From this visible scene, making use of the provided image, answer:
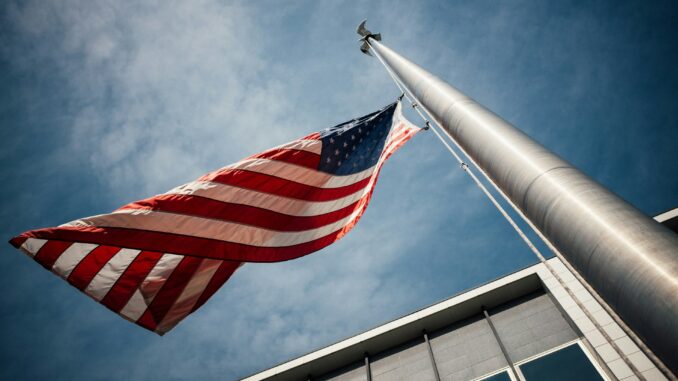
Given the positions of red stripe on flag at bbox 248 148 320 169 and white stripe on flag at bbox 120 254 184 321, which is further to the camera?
red stripe on flag at bbox 248 148 320 169

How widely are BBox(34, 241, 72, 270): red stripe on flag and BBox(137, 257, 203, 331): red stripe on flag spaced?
1498 millimetres

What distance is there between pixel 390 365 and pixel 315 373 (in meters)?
2.95

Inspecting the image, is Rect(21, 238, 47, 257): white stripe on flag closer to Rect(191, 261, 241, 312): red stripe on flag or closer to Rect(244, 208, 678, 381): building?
Rect(191, 261, 241, 312): red stripe on flag

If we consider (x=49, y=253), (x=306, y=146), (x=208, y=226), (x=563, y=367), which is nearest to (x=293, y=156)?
(x=306, y=146)

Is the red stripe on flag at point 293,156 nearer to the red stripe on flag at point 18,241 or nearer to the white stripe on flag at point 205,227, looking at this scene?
the white stripe on flag at point 205,227

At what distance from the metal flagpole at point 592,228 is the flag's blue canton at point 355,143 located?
4.34 m

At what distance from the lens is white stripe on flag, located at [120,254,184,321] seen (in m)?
5.46

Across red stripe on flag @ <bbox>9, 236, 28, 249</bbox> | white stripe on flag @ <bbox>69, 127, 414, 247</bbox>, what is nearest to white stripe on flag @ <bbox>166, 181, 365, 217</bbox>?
white stripe on flag @ <bbox>69, 127, 414, 247</bbox>

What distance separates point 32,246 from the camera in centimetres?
487

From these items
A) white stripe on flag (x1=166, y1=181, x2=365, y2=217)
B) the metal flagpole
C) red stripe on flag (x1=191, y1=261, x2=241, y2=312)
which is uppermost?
white stripe on flag (x1=166, y1=181, x2=365, y2=217)

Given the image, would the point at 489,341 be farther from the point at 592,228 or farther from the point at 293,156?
the point at 592,228

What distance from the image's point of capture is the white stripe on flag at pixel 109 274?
5.29m

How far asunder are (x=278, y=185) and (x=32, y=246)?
3768 mm

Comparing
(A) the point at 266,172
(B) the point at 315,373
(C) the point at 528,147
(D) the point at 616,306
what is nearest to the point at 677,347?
(D) the point at 616,306
